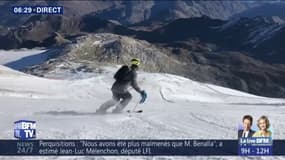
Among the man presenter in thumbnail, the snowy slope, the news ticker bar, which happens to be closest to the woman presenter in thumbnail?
the man presenter in thumbnail

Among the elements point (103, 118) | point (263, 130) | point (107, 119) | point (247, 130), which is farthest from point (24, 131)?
point (263, 130)

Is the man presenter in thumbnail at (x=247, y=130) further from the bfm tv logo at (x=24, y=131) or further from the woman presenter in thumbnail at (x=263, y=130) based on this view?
the bfm tv logo at (x=24, y=131)

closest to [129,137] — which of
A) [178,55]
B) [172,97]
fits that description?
[172,97]

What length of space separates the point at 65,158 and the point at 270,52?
18547 cm

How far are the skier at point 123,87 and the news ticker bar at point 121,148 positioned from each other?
4.56 metres

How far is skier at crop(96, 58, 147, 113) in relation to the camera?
58.0ft

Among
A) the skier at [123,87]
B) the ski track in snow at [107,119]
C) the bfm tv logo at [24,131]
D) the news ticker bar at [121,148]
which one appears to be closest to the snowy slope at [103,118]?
the ski track in snow at [107,119]

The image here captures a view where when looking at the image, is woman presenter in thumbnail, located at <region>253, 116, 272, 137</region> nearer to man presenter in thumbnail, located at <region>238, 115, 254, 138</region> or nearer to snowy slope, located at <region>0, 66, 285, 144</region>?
man presenter in thumbnail, located at <region>238, 115, 254, 138</region>

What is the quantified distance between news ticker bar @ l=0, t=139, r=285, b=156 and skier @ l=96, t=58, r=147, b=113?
456 centimetres

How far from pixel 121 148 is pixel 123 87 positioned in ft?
18.4

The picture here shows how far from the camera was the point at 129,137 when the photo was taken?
45.8ft

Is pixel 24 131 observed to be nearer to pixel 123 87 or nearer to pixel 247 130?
pixel 247 130

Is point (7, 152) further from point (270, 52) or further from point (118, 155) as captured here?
point (270, 52)

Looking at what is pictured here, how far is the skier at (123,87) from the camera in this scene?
696 inches
